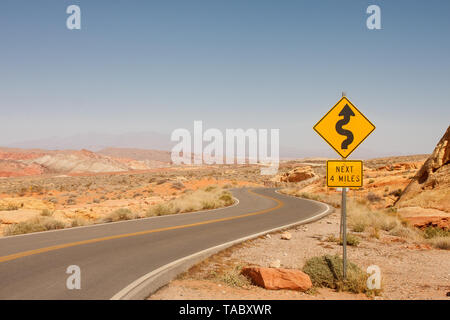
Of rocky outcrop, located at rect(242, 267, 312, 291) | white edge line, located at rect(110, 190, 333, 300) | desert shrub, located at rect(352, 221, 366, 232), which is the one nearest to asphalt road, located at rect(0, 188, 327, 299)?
white edge line, located at rect(110, 190, 333, 300)

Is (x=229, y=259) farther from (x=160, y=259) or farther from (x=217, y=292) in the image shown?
(x=217, y=292)

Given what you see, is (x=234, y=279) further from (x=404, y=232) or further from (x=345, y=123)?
(x=404, y=232)

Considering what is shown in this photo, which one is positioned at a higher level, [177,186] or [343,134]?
[343,134]

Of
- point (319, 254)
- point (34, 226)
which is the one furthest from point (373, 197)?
point (34, 226)

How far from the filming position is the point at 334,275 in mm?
6734

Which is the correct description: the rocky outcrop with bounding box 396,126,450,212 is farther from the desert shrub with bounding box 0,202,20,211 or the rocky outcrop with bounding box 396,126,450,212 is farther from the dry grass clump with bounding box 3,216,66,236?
the desert shrub with bounding box 0,202,20,211

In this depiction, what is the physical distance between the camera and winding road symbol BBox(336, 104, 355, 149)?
6492mm

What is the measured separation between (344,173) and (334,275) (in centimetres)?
210

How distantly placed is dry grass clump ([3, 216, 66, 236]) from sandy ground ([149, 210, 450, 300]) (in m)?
7.65

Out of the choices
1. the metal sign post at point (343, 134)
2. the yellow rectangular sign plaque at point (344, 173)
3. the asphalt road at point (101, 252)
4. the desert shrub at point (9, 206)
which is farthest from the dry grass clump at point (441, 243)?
the desert shrub at point (9, 206)

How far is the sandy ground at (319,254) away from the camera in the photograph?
5.98 meters

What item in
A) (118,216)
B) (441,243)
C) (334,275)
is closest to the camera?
(334,275)

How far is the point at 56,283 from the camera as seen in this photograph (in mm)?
6152
